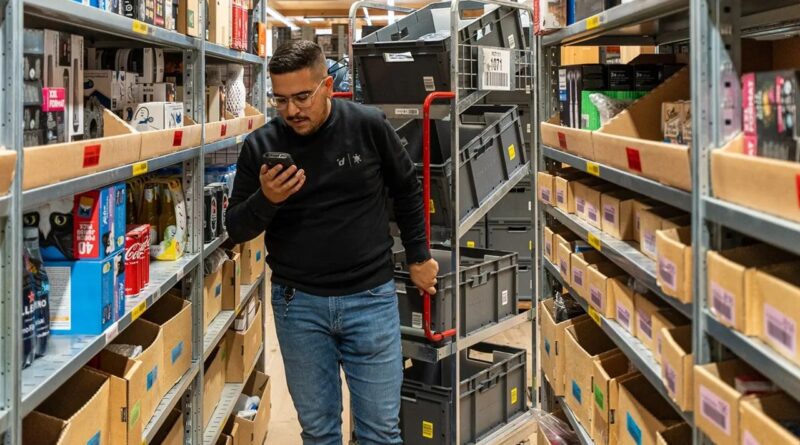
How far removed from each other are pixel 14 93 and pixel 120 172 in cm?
66

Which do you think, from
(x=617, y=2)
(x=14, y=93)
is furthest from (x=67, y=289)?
(x=617, y=2)

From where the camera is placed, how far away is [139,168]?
7.61ft

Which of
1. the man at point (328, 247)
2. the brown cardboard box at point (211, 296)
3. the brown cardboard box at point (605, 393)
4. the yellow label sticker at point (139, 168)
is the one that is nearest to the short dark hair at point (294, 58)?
the man at point (328, 247)

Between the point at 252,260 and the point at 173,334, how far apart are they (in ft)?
4.77

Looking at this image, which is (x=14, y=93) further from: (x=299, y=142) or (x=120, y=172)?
(x=299, y=142)

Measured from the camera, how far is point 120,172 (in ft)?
7.10

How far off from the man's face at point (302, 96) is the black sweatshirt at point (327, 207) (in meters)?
0.08

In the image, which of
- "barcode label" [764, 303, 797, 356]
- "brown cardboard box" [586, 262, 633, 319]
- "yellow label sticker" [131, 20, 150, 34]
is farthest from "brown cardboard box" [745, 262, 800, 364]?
"yellow label sticker" [131, 20, 150, 34]

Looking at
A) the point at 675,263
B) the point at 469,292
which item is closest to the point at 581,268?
the point at 469,292

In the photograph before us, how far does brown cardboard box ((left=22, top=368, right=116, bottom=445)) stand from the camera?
182 cm

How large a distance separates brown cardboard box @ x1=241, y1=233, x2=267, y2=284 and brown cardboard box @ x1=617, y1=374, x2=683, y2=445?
Result: 2.11 metres

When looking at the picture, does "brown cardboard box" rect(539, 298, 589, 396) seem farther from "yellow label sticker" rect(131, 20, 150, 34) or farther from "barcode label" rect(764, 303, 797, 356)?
"yellow label sticker" rect(131, 20, 150, 34)

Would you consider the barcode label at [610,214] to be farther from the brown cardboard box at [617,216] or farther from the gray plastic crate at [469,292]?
the gray plastic crate at [469,292]

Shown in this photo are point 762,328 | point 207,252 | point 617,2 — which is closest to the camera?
point 762,328
